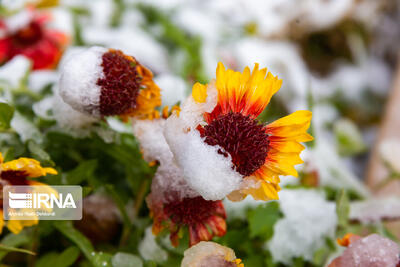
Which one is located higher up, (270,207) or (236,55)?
(236,55)

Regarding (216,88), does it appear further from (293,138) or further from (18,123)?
(18,123)

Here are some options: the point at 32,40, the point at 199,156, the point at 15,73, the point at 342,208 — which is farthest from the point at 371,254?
the point at 32,40

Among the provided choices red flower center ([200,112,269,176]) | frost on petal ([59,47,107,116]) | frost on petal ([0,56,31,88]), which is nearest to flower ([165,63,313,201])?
red flower center ([200,112,269,176])

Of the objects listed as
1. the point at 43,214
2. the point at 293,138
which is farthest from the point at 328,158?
the point at 43,214

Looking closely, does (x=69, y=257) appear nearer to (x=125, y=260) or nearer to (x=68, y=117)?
(x=125, y=260)

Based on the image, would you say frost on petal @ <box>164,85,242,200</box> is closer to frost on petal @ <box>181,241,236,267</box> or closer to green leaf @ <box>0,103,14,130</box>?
frost on petal @ <box>181,241,236,267</box>
